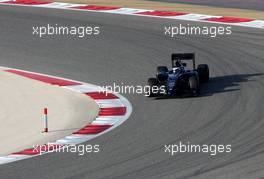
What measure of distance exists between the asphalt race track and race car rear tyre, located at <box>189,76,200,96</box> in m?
0.27

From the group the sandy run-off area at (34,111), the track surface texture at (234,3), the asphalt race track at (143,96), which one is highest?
the track surface texture at (234,3)

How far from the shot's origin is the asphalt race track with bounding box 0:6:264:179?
18750mm

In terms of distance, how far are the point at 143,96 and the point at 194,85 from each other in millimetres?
1584

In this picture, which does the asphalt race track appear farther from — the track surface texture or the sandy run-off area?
the track surface texture

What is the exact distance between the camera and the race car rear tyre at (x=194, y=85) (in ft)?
83.8

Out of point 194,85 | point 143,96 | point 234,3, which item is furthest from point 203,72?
point 234,3

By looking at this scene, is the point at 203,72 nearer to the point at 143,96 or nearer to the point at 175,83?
the point at 175,83

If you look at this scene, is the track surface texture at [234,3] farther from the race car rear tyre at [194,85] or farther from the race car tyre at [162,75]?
the race car rear tyre at [194,85]

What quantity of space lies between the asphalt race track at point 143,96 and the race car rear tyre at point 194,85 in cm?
27

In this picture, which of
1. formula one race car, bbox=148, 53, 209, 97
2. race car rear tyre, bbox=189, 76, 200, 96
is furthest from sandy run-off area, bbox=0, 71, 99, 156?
race car rear tyre, bbox=189, 76, 200, 96

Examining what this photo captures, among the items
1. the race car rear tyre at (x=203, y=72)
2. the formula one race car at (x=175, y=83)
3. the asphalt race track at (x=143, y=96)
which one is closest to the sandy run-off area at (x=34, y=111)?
the asphalt race track at (x=143, y=96)

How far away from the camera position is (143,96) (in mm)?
26219

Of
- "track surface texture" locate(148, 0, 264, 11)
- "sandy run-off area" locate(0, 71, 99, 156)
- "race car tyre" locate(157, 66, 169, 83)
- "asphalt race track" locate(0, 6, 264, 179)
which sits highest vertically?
"track surface texture" locate(148, 0, 264, 11)

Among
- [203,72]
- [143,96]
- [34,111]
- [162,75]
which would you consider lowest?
[34,111]
